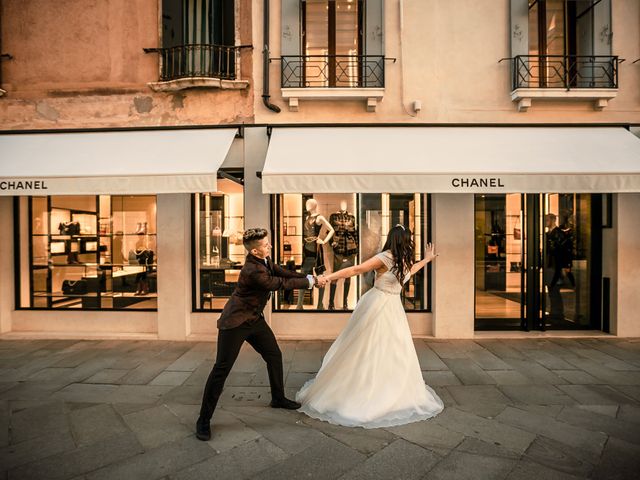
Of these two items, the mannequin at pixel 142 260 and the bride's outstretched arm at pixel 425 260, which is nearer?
the bride's outstretched arm at pixel 425 260

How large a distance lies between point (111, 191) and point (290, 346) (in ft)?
13.3

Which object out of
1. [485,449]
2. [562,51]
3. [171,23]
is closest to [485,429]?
[485,449]

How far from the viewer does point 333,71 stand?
813cm

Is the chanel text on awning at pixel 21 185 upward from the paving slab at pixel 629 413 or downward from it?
upward

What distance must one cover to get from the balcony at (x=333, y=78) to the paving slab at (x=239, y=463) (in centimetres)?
602

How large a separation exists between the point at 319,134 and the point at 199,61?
2.93 metres

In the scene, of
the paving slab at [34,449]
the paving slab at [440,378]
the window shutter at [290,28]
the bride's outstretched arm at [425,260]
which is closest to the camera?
the paving slab at [34,449]

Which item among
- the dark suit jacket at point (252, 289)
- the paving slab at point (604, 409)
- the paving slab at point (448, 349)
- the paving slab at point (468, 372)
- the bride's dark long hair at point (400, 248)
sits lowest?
the paving slab at point (604, 409)

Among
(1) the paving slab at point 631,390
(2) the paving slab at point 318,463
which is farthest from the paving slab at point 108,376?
(1) the paving slab at point 631,390

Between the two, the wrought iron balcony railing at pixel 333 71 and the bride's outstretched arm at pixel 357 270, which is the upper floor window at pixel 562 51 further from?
the bride's outstretched arm at pixel 357 270

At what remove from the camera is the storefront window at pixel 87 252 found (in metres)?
8.51

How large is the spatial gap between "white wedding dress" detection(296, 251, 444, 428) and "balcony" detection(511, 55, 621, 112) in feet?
17.5

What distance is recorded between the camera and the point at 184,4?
27.0 feet

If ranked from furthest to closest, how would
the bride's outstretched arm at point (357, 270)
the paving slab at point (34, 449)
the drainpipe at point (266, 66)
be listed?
the drainpipe at point (266, 66) < the bride's outstretched arm at point (357, 270) < the paving slab at point (34, 449)
